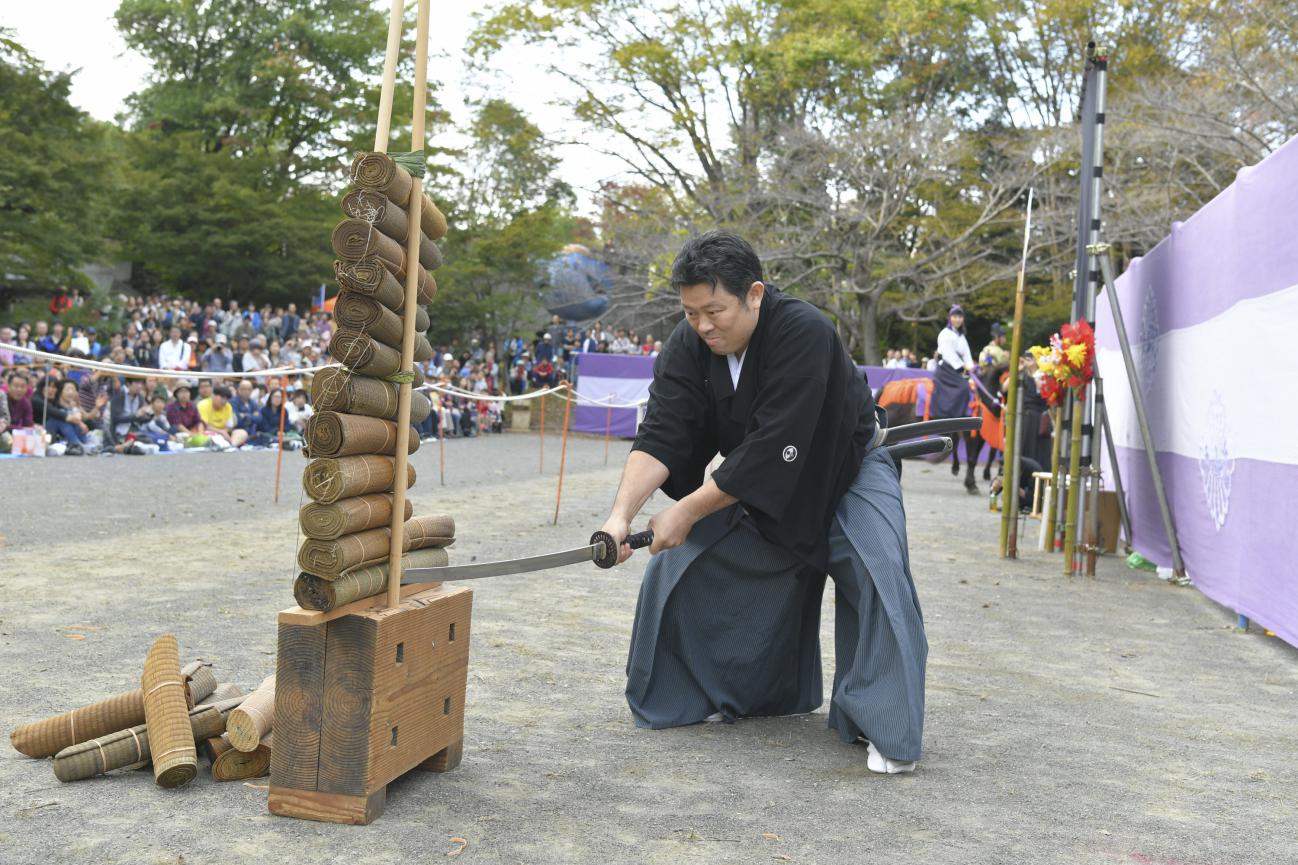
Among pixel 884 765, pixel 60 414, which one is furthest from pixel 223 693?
pixel 60 414

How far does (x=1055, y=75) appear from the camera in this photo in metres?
25.0

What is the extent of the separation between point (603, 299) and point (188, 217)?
10.5m

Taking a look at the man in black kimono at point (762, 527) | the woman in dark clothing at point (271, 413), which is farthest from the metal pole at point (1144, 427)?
the woman in dark clothing at point (271, 413)

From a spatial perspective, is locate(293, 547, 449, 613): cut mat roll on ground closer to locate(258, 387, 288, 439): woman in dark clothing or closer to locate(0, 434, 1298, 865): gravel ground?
locate(0, 434, 1298, 865): gravel ground

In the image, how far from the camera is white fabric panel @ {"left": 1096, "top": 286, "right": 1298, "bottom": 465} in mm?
5535

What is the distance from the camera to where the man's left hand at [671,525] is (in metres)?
3.45

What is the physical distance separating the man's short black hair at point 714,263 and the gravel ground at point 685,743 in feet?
4.41

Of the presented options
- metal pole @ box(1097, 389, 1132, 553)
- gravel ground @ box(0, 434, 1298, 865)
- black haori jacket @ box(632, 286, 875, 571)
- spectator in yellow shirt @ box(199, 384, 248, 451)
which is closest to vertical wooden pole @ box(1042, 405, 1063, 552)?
metal pole @ box(1097, 389, 1132, 553)

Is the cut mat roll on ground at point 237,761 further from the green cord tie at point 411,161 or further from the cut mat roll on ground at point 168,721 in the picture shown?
the green cord tie at point 411,161

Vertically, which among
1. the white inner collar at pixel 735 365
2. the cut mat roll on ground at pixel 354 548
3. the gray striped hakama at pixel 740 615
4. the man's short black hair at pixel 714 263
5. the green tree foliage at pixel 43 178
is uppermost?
the green tree foliage at pixel 43 178

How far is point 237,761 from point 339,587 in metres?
0.69

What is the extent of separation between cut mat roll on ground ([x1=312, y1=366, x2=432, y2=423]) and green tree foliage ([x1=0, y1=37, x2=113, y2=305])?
59.0ft

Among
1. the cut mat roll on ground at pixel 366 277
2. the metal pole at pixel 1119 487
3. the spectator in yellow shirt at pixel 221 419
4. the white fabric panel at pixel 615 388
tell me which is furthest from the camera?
the white fabric panel at pixel 615 388

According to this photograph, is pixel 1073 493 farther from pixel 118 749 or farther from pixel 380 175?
pixel 118 749
